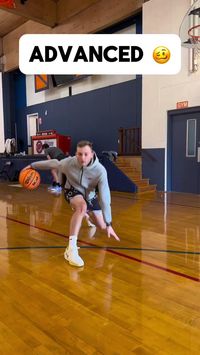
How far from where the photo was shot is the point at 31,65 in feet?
31.0

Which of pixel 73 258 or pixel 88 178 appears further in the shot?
pixel 88 178

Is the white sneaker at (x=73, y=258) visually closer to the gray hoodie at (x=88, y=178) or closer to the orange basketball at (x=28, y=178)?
the gray hoodie at (x=88, y=178)

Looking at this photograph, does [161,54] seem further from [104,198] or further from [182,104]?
[104,198]

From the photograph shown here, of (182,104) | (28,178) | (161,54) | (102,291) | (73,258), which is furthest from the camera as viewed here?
(161,54)

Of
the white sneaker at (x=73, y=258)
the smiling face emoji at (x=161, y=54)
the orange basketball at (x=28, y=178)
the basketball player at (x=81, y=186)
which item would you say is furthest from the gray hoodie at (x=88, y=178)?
the smiling face emoji at (x=161, y=54)

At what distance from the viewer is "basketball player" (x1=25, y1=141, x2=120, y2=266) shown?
264cm

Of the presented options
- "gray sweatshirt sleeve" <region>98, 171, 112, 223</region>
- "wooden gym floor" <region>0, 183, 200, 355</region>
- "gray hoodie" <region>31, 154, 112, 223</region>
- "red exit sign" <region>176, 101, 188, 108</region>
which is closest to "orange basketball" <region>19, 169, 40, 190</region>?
"wooden gym floor" <region>0, 183, 200, 355</region>

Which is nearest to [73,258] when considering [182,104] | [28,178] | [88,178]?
[88,178]

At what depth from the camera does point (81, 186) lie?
9.44 ft

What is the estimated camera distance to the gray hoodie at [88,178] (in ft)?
8.96

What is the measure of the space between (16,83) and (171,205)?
1086cm

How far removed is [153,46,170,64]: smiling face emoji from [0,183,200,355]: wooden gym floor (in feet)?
15.5

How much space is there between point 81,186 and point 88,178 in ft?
0.39

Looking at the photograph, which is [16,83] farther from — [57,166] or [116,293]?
[116,293]
